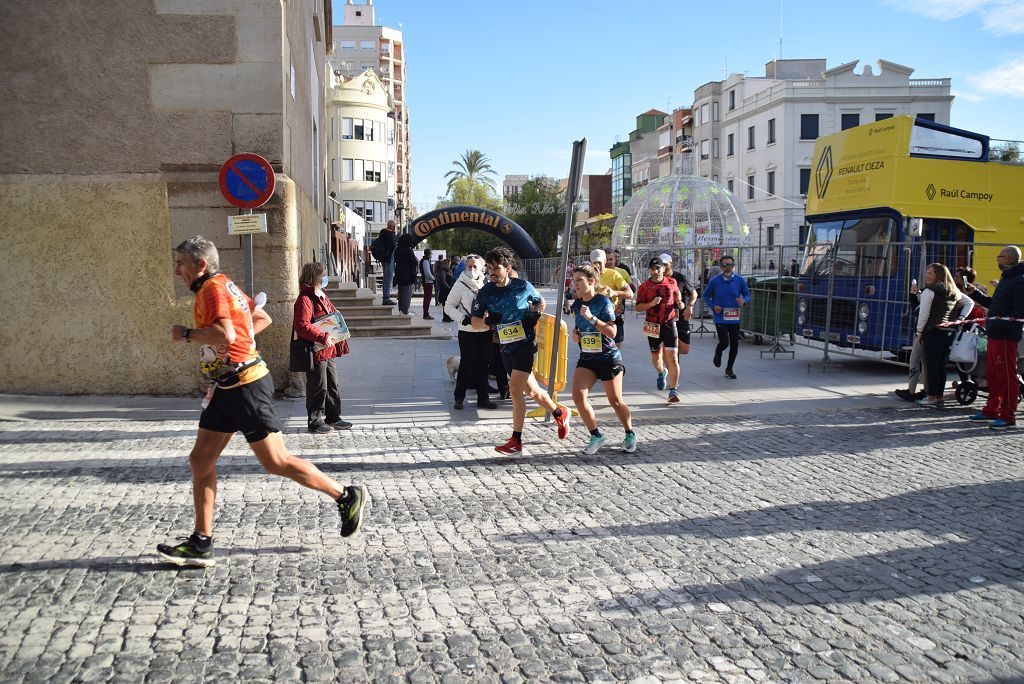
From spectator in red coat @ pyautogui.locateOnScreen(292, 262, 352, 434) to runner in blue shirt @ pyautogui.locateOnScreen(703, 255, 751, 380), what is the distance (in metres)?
5.82

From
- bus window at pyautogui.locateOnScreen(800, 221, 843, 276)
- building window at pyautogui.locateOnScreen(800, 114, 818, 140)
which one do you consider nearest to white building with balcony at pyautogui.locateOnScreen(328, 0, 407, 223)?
building window at pyautogui.locateOnScreen(800, 114, 818, 140)

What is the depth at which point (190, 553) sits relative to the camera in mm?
4727

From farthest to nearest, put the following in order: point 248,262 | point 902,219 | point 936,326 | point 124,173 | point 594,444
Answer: point 902,219
point 936,326
point 124,173
point 248,262
point 594,444

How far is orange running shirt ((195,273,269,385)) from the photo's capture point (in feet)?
15.3

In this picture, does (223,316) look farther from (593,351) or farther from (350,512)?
(593,351)

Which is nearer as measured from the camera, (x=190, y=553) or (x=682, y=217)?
(x=190, y=553)

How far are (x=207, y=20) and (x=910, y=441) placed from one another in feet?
29.1

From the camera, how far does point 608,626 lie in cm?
402

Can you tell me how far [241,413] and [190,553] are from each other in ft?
2.65

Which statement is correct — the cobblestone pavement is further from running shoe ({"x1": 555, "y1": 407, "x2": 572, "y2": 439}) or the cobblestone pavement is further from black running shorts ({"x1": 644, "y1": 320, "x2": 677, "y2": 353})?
black running shorts ({"x1": 644, "y1": 320, "x2": 677, "y2": 353})

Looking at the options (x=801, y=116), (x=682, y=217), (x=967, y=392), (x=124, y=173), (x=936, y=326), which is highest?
(x=801, y=116)

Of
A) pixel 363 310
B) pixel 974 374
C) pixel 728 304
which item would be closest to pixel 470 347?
pixel 728 304

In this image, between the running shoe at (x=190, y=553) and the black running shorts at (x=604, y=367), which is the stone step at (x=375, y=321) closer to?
the black running shorts at (x=604, y=367)

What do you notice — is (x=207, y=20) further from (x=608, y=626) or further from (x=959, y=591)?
(x=959, y=591)
